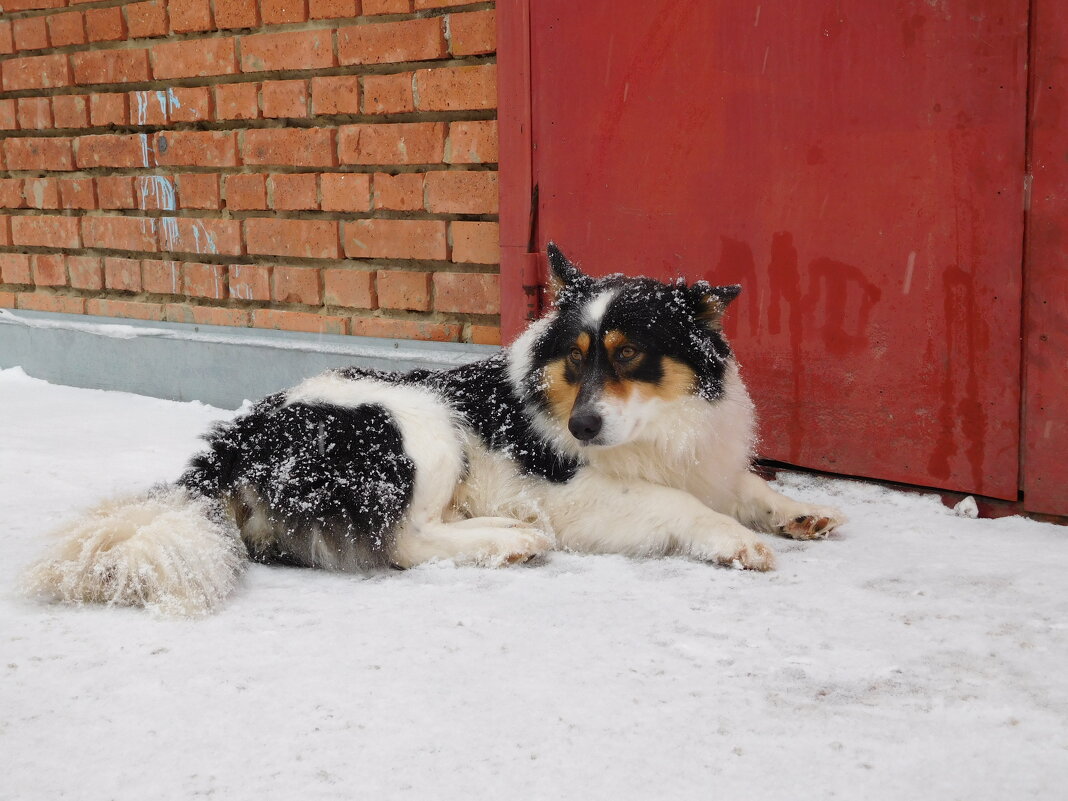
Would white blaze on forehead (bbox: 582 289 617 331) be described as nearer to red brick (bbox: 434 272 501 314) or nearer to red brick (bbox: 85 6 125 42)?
red brick (bbox: 434 272 501 314)

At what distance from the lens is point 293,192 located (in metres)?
4.86

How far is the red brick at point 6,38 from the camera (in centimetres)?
587

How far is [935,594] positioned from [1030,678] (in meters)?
0.54

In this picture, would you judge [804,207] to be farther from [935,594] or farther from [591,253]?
[935,594]

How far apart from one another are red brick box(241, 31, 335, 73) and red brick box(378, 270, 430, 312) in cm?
102

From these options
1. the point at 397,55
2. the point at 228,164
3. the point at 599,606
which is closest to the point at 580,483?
the point at 599,606

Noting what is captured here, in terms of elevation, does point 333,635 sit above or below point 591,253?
below

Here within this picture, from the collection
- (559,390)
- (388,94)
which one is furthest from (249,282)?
(559,390)

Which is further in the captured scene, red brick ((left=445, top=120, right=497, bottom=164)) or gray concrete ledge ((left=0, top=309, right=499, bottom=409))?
gray concrete ledge ((left=0, top=309, right=499, bottom=409))

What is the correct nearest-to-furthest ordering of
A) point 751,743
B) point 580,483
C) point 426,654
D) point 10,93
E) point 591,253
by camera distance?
1. point 751,743
2. point 426,654
3. point 580,483
4. point 591,253
5. point 10,93

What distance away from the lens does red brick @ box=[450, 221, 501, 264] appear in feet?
14.3

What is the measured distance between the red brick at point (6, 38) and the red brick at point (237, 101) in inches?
70.1

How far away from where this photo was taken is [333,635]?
7.83 feet

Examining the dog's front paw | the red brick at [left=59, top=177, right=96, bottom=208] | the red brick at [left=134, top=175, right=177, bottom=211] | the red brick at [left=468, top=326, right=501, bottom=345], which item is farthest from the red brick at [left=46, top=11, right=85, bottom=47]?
the dog's front paw
